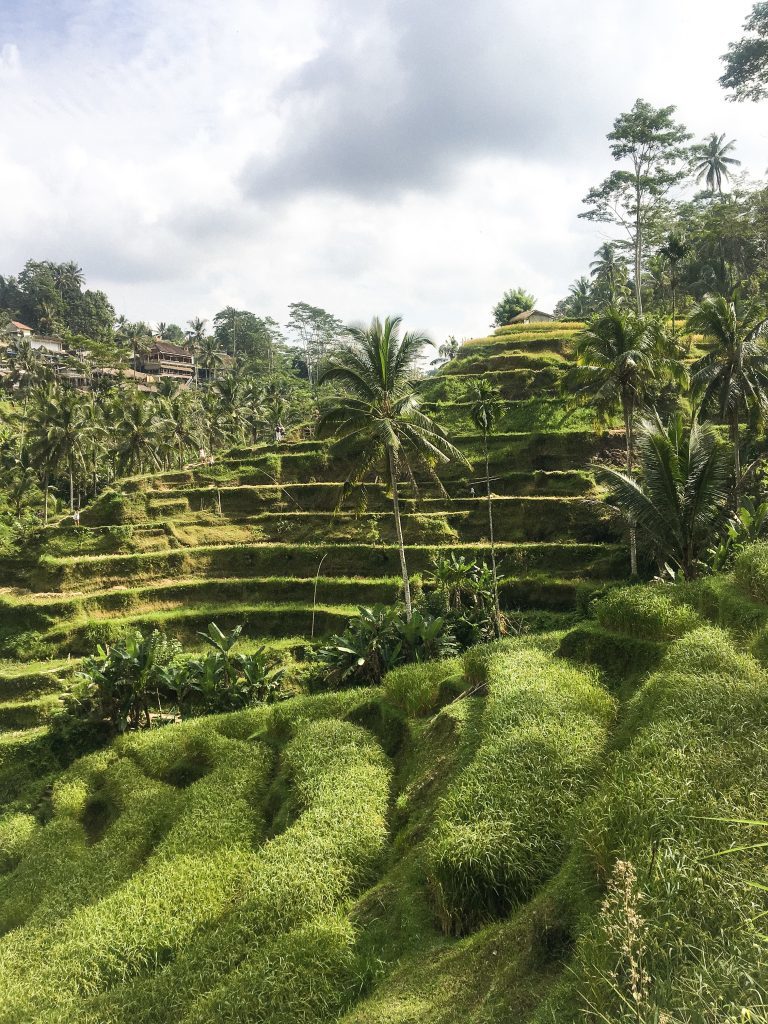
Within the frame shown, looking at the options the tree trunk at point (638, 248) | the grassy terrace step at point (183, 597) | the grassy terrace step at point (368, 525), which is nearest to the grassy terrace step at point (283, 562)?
the grassy terrace step at point (183, 597)

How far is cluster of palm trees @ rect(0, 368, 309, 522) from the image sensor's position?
130 feet

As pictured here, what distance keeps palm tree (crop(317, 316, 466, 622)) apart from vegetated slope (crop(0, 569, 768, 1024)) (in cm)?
722

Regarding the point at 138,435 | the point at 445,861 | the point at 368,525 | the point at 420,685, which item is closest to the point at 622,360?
the point at 368,525

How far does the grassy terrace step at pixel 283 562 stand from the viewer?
25.1m

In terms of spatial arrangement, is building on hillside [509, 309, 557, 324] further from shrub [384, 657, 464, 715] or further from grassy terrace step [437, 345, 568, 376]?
shrub [384, 657, 464, 715]

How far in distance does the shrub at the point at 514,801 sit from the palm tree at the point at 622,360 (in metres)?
14.9

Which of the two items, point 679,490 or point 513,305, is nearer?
point 679,490

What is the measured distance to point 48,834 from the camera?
12.1 metres

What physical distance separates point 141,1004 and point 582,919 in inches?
218

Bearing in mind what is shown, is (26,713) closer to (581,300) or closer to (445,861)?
(445,861)

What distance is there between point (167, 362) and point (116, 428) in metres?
39.0

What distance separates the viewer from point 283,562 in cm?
2844

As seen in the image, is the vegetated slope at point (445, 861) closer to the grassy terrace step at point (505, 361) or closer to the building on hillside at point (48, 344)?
the grassy terrace step at point (505, 361)

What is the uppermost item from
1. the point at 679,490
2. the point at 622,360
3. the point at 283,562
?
the point at 622,360
